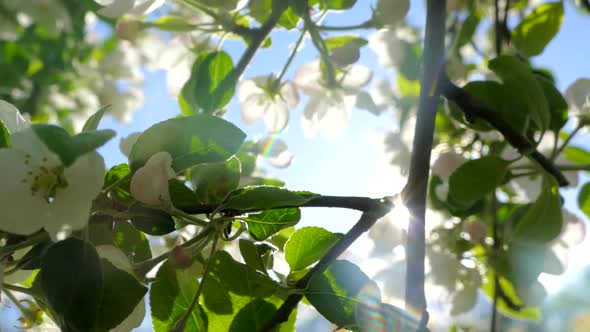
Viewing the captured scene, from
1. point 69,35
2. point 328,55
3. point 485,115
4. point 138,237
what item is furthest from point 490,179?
point 69,35

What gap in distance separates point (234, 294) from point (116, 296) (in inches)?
5.1

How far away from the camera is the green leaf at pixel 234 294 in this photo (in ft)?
1.77

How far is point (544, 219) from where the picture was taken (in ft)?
2.53

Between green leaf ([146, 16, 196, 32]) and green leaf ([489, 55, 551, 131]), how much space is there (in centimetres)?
45

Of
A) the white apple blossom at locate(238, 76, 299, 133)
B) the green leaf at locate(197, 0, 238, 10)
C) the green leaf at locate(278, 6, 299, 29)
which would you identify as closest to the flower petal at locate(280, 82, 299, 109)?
the white apple blossom at locate(238, 76, 299, 133)

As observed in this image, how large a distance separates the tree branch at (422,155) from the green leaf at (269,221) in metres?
0.13

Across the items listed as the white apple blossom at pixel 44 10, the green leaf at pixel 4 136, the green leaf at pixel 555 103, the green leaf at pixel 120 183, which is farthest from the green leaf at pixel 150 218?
the white apple blossom at pixel 44 10

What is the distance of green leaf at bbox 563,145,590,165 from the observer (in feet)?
3.60

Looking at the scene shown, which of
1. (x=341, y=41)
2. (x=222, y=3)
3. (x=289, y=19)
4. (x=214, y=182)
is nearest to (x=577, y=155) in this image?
(x=341, y=41)

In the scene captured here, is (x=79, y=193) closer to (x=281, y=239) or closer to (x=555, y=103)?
(x=281, y=239)

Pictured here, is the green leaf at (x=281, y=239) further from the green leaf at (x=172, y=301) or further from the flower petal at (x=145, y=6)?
the flower petal at (x=145, y=6)

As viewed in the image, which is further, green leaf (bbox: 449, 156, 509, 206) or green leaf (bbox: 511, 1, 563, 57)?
green leaf (bbox: 511, 1, 563, 57)

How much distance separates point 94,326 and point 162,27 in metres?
0.59

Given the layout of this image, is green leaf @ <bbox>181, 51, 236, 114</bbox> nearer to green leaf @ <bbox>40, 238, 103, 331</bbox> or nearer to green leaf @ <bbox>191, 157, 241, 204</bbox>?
green leaf @ <bbox>191, 157, 241, 204</bbox>
